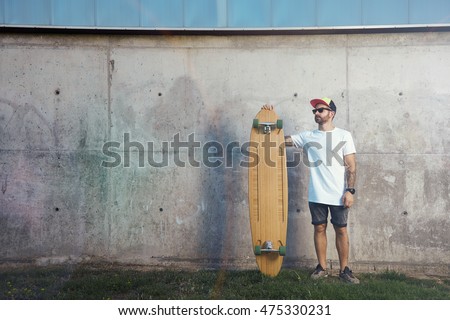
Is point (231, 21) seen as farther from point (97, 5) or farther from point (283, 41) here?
point (97, 5)

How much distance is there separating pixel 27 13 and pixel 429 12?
4.25 metres

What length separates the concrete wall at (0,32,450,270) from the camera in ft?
20.6

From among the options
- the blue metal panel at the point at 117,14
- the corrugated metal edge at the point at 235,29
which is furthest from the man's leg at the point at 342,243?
the blue metal panel at the point at 117,14

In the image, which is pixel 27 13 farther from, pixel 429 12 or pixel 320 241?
pixel 429 12

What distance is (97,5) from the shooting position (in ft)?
20.6

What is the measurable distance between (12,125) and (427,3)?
4.61 m

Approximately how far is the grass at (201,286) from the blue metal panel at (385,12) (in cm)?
262

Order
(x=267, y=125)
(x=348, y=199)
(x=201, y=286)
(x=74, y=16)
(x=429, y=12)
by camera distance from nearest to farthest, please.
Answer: (x=201, y=286) → (x=348, y=199) → (x=267, y=125) → (x=429, y=12) → (x=74, y=16)

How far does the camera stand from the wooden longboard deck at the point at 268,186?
5766mm

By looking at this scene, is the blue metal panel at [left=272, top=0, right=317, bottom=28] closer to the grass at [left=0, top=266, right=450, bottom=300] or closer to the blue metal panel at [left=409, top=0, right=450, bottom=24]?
the blue metal panel at [left=409, top=0, right=450, bottom=24]

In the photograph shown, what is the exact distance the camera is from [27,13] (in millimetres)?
6262

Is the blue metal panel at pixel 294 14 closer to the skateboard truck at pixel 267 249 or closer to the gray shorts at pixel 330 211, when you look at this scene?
the gray shorts at pixel 330 211

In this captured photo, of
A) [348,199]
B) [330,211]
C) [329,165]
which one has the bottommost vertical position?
[330,211]

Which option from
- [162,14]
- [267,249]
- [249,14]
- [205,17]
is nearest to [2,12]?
[162,14]
